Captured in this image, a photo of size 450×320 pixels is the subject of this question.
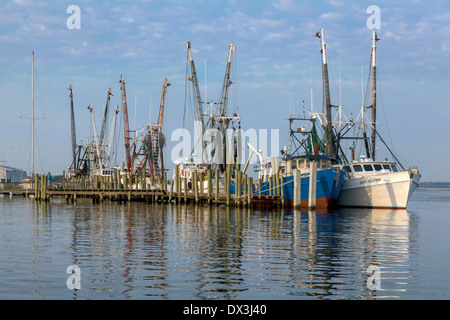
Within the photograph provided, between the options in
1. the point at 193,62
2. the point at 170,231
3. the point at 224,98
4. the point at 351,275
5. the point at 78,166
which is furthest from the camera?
the point at 78,166

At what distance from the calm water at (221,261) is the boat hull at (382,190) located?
20.5m

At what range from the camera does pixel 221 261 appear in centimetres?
2050

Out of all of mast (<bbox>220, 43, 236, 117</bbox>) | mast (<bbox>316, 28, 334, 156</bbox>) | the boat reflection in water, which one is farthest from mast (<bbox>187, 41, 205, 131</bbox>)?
the boat reflection in water

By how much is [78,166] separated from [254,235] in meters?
110

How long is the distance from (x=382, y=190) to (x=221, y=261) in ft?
132

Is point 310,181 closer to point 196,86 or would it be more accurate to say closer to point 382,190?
point 382,190

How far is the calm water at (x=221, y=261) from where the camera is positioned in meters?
15.4

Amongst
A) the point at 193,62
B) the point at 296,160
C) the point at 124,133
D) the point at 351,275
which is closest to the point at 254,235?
the point at 351,275

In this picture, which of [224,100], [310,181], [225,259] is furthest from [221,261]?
[224,100]

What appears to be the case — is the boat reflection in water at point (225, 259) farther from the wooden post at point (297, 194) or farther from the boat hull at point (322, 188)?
the boat hull at point (322, 188)

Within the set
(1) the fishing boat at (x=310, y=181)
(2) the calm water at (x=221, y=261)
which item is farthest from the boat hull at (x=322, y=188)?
(2) the calm water at (x=221, y=261)

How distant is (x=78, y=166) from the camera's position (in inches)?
5246
